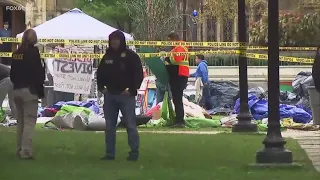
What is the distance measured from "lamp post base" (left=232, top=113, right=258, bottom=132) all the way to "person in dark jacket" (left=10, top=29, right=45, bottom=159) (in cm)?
539

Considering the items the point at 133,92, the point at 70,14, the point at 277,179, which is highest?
the point at 70,14

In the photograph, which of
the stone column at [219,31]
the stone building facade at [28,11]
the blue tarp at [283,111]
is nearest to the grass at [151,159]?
the blue tarp at [283,111]

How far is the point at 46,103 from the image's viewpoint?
22484mm

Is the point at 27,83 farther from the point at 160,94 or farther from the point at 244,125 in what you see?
the point at 160,94

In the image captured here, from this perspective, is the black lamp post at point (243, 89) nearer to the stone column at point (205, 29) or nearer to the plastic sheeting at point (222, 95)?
the plastic sheeting at point (222, 95)

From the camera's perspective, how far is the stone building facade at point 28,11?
142 feet

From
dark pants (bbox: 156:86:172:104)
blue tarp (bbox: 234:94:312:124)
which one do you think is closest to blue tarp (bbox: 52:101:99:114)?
dark pants (bbox: 156:86:172:104)

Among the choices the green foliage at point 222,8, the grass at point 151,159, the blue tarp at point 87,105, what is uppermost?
the green foliage at point 222,8

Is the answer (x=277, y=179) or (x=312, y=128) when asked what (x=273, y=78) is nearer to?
(x=277, y=179)

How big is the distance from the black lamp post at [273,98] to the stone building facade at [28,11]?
3214cm

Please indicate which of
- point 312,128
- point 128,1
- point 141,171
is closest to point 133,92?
point 141,171

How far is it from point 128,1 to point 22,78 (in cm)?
3382

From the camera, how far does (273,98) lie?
1052 centimetres

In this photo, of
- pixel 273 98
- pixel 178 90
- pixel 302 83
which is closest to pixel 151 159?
pixel 273 98
